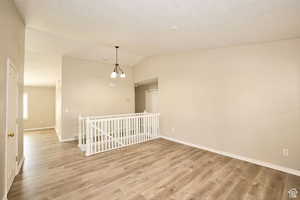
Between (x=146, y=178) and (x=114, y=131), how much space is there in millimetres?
2200

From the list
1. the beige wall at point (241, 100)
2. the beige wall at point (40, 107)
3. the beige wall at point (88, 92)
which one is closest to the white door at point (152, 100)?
the beige wall at point (88, 92)

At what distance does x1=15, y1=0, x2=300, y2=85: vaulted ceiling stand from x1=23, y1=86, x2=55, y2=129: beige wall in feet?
17.3

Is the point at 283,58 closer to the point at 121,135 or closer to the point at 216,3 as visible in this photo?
the point at 216,3

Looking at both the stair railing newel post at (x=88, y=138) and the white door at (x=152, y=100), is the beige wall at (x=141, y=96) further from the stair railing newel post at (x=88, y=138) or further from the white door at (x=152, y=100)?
the stair railing newel post at (x=88, y=138)

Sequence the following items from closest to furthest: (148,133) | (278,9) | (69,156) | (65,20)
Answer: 1. (278,9)
2. (65,20)
3. (69,156)
4. (148,133)

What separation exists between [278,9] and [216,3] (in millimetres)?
880

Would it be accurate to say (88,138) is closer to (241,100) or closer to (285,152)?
(241,100)

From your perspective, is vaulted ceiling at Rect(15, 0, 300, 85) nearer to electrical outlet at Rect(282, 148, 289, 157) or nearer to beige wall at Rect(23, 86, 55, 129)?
electrical outlet at Rect(282, 148, 289, 157)

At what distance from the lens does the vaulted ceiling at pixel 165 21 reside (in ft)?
6.52

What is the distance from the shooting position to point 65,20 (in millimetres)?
2615

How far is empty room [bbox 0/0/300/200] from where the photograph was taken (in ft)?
6.75

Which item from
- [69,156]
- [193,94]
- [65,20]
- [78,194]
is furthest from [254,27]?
[69,156]

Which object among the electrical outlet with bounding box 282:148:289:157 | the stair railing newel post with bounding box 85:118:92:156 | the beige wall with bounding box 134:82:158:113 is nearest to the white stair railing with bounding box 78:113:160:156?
the stair railing newel post with bounding box 85:118:92:156

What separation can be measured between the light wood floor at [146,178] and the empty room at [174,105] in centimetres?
2
